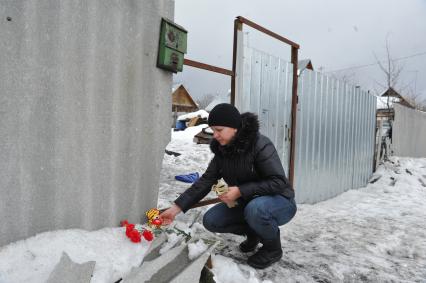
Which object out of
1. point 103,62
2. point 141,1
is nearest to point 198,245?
point 103,62

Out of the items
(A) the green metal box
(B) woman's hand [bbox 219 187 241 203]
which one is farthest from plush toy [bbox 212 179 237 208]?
(A) the green metal box

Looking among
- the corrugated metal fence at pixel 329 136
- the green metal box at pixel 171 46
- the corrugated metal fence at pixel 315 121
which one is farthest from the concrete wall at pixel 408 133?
the green metal box at pixel 171 46

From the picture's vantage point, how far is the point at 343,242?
334 centimetres

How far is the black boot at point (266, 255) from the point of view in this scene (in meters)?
2.46

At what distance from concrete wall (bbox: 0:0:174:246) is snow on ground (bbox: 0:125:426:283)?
19 centimetres

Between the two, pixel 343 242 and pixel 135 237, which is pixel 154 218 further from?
pixel 343 242

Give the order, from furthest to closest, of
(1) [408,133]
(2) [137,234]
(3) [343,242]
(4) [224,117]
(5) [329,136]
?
(1) [408,133] → (5) [329,136] → (3) [343,242] → (4) [224,117] → (2) [137,234]

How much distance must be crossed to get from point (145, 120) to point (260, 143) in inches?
33.4

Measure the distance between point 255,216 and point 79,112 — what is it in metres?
1.33

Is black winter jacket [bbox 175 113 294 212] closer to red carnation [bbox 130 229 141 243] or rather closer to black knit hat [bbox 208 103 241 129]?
black knit hat [bbox 208 103 241 129]

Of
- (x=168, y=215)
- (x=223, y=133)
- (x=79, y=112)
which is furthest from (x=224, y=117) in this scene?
(x=79, y=112)

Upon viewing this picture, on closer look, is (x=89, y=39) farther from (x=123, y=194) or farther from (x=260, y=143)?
(x=260, y=143)

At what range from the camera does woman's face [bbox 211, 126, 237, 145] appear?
240cm

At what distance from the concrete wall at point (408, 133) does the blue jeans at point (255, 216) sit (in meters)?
8.54
